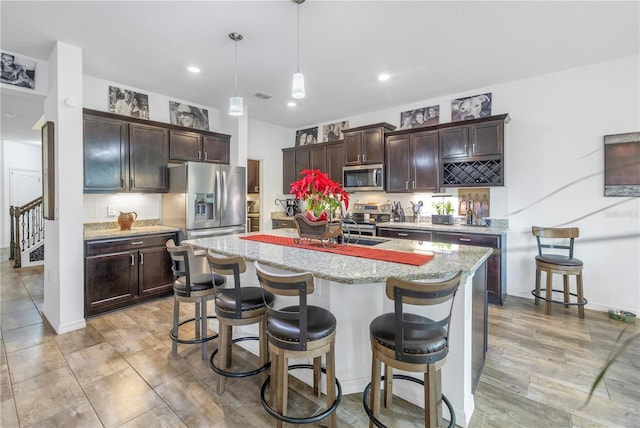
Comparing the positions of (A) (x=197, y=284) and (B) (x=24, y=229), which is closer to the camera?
(A) (x=197, y=284)

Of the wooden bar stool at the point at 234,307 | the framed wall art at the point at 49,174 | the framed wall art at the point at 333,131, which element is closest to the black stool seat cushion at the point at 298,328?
the wooden bar stool at the point at 234,307

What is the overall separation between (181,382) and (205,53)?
3204 millimetres

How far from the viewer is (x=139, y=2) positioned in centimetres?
250

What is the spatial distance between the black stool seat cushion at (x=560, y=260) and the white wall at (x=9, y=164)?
11.1m

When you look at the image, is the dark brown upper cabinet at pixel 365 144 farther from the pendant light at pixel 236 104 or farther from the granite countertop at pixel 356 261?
the pendant light at pixel 236 104

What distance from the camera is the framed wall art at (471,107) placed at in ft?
14.3

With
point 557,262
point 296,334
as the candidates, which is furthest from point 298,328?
point 557,262

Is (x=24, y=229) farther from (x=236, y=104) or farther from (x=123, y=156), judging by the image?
(x=236, y=104)

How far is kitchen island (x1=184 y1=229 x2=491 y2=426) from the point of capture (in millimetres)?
1831

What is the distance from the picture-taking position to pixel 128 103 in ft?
14.0

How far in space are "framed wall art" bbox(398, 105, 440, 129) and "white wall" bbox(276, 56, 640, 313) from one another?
0.62 metres

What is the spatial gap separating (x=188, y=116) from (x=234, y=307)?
3971mm

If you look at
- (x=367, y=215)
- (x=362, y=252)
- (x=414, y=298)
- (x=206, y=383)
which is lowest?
(x=206, y=383)

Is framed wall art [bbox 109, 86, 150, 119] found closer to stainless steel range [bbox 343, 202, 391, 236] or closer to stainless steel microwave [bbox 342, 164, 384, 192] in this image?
stainless steel microwave [bbox 342, 164, 384, 192]
